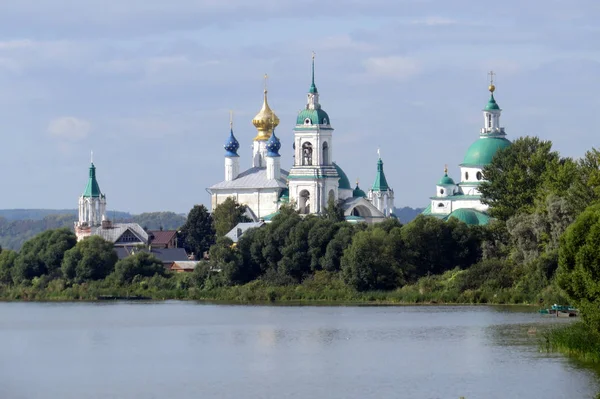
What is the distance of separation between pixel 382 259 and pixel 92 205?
4338cm

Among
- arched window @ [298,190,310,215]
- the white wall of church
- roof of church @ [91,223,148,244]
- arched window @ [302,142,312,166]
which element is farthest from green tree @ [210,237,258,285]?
the white wall of church

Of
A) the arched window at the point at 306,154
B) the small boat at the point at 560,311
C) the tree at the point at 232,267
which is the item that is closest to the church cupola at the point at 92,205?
the arched window at the point at 306,154

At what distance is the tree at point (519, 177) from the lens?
6181 cm

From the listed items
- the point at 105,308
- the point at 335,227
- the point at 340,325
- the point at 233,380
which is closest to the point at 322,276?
the point at 335,227

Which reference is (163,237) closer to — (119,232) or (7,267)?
(119,232)

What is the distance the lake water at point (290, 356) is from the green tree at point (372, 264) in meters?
5.17

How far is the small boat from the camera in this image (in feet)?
147

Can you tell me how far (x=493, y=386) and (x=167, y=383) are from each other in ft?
20.1

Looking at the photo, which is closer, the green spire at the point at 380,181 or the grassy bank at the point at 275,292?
the grassy bank at the point at 275,292

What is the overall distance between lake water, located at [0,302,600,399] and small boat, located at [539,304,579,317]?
49 cm

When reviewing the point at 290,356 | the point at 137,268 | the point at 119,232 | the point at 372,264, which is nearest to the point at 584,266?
the point at 290,356

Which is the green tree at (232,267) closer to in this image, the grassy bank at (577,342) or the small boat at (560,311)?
the small boat at (560,311)

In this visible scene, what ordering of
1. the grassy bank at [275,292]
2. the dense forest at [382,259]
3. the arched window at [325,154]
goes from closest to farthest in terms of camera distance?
1. the dense forest at [382,259]
2. the grassy bank at [275,292]
3. the arched window at [325,154]

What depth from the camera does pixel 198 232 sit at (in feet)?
293
